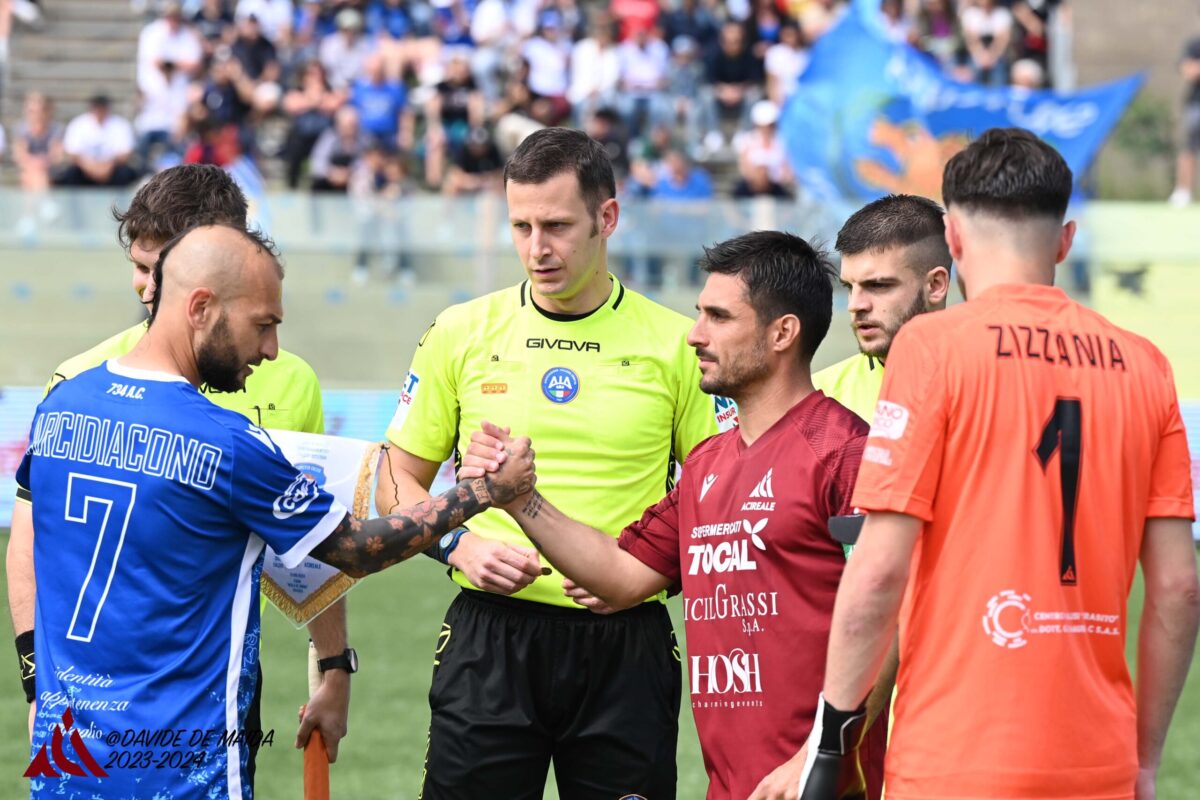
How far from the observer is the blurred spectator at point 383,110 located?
1930 centimetres

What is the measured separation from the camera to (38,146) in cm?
1988

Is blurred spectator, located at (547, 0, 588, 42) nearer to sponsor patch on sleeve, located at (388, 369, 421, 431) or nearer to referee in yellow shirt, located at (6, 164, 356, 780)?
referee in yellow shirt, located at (6, 164, 356, 780)

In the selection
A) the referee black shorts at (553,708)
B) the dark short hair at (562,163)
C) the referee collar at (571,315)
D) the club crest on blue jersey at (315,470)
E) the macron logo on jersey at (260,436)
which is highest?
the dark short hair at (562,163)

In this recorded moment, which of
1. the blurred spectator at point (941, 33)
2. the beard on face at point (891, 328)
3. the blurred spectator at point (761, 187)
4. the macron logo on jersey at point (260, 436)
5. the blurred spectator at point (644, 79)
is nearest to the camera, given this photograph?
the macron logo on jersey at point (260, 436)

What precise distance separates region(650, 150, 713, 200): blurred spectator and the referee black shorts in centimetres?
1376

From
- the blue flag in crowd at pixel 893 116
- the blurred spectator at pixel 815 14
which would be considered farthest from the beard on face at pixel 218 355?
the blurred spectator at pixel 815 14

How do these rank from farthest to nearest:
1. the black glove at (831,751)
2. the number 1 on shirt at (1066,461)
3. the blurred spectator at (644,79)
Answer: the blurred spectator at (644,79), the black glove at (831,751), the number 1 on shirt at (1066,461)

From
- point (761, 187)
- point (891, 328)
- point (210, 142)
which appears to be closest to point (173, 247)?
point (891, 328)

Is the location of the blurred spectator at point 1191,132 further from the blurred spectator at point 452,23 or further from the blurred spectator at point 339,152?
the blurred spectator at point 339,152

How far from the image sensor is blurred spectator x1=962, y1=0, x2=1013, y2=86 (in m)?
20.8

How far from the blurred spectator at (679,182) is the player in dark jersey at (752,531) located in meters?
14.1

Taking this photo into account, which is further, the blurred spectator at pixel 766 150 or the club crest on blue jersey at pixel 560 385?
the blurred spectator at pixel 766 150

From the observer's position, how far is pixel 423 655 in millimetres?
9797

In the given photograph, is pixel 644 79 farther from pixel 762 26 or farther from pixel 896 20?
pixel 896 20
